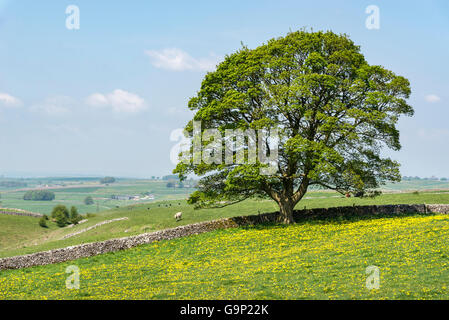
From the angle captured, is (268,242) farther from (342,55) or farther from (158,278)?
(342,55)

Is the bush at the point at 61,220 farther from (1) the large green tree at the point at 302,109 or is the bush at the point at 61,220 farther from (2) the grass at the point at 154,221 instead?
(1) the large green tree at the point at 302,109

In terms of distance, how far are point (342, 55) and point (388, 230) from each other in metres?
17.0

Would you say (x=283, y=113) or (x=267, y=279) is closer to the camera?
(x=267, y=279)

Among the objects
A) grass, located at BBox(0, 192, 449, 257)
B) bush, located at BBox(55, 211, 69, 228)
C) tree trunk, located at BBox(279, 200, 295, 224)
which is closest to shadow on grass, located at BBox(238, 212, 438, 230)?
tree trunk, located at BBox(279, 200, 295, 224)

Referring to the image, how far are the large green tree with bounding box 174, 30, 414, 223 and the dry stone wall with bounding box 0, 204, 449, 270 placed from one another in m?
2.64

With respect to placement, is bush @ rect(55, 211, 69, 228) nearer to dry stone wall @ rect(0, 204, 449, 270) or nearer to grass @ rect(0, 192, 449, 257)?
grass @ rect(0, 192, 449, 257)

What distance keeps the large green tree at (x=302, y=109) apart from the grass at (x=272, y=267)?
4.53 meters

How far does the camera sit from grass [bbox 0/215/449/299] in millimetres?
19172

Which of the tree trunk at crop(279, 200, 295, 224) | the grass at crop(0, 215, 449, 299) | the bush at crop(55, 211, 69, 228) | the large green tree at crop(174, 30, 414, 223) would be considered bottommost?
the bush at crop(55, 211, 69, 228)

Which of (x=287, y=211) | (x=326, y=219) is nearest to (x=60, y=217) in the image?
(x=287, y=211)

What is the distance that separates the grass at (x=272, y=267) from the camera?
62.9 ft

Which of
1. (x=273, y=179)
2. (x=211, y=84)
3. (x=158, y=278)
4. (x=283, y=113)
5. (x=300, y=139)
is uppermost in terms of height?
(x=211, y=84)
